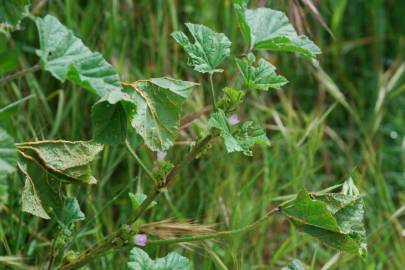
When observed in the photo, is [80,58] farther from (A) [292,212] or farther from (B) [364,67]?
(B) [364,67]

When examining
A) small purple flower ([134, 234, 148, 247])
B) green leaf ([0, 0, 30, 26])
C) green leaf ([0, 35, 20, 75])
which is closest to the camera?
green leaf ([0, 35, 20, 75])

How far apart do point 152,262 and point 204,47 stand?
0.30 m

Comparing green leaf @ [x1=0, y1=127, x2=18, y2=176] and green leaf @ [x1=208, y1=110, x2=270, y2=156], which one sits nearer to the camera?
green leaf @ [x1=0, y1=127, x2=18, y2=176]

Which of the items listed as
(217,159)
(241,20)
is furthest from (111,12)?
(241,20)

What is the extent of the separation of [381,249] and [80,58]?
3.54 feet

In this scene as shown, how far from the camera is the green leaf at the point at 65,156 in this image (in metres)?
1.07

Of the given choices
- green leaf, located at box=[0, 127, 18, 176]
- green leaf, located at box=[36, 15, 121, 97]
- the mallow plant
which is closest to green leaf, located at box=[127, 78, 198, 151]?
the mallow plant

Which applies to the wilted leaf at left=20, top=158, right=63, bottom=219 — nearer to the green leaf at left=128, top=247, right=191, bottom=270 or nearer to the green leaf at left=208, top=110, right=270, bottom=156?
the green leaf at left=128, top=247, right=191, bottom=270

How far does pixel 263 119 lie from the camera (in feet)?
6.66

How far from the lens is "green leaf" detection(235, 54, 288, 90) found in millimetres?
1060

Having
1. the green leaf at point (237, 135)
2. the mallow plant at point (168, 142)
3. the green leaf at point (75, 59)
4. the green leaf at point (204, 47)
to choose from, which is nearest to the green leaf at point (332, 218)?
the mallow plant at point (168, 142)

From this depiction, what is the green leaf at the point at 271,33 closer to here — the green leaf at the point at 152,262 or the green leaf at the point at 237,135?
the green leaf at the point at 237,135

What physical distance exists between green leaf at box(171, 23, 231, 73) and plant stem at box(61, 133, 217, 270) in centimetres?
10

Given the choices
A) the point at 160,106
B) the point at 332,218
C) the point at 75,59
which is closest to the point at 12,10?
the point at 75,59
